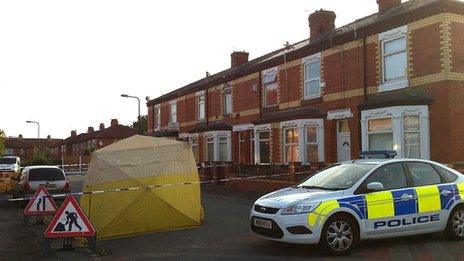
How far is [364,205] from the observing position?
8133 millimetres

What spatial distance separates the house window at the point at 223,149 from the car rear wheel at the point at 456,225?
20.4 m

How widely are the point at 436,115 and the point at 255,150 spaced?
10.8 meters

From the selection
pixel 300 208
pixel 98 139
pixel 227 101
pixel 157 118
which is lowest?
pixel 300 208

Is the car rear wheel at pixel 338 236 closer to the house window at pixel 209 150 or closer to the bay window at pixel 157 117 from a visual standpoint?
the house window at pixel 209 150

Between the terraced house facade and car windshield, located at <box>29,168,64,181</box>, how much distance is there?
391 inches

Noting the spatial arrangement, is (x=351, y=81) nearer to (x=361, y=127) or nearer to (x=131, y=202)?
(x=361, y=127)

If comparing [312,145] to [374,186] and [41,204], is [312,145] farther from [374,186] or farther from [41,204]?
[374,186]

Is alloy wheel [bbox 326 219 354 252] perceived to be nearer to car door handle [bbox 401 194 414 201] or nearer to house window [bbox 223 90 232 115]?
car door handle [bbox 401 194 414 201]

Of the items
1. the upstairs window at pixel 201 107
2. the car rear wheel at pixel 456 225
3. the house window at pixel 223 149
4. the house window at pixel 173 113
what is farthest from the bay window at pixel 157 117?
the car rear wheel at pixel 456 225

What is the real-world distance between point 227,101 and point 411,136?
48.0 ft

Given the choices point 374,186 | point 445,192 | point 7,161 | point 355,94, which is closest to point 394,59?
point 355,94

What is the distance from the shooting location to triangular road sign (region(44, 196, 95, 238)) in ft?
28.5

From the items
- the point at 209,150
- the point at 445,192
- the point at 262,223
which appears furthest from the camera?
the point at 209,150

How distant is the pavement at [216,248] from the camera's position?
26.5 feet
